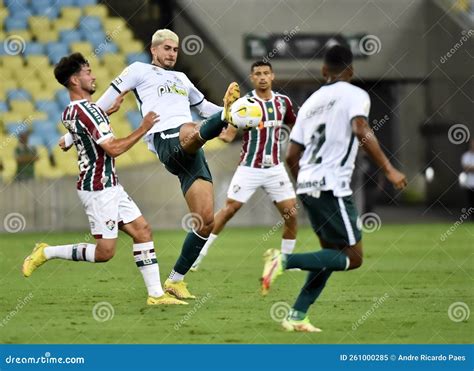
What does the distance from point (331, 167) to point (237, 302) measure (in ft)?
7.28

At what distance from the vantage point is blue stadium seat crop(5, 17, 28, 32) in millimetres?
19703

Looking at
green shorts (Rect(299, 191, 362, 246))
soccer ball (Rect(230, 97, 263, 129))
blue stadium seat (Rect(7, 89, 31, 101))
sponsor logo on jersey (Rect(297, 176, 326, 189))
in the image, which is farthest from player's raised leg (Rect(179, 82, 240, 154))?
blue stadium seat (Rect(7, 89, 31, 101))

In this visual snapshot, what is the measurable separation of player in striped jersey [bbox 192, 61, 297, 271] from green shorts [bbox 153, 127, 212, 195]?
74.4 inches

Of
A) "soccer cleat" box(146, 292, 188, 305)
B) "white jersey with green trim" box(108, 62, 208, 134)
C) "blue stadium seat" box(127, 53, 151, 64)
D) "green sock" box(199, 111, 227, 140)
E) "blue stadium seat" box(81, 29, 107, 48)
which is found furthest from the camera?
"blue stadium seat" box(81, 29, 107, 48)

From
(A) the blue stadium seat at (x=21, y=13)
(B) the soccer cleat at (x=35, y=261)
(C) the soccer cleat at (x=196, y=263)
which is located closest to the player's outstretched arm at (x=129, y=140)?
(B) the soccer cleat at (x=35, y=261)

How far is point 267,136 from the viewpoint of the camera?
10.1 metres

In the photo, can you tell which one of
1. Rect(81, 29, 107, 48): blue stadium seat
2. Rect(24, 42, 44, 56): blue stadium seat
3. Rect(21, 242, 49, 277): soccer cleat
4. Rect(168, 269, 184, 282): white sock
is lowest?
Rect(168, 269, 184, 282): white sock

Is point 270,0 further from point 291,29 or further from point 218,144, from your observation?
point 218,144

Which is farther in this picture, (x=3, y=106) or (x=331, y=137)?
(x=3, y=106)

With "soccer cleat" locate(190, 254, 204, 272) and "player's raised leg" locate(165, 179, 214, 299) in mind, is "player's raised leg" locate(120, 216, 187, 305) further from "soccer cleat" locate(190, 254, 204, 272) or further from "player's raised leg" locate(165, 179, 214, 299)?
"soccer cleat" locate(190, 254, 204, 272)

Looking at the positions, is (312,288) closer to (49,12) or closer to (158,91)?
(158,91)

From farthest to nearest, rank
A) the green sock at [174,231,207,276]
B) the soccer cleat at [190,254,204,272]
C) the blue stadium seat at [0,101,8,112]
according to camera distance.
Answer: the blue stadium seat at [0,101,8,112] < the soccer cleat at [190,254,204,272] < the green sock at [174,231,207,276]

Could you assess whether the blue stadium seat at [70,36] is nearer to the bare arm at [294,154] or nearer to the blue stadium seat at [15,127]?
the blue stadium seat at [15,127]

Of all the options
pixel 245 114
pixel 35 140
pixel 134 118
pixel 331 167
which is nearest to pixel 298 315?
pixel 331 167
